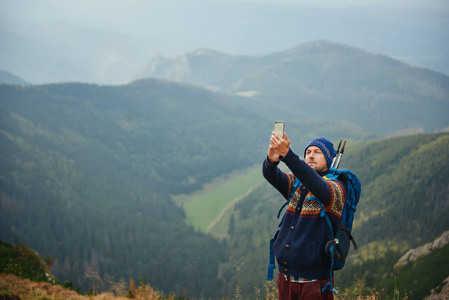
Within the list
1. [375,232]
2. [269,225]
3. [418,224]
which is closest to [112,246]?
[269,225]

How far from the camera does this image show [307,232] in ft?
20.2

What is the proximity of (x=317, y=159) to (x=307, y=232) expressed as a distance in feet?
4.07

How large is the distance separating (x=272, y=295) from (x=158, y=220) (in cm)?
18242

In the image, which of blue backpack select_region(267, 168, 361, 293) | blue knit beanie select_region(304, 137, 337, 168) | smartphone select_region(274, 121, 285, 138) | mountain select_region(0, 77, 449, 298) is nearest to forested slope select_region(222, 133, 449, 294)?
mountain select_region(0, 77, 449, 298)

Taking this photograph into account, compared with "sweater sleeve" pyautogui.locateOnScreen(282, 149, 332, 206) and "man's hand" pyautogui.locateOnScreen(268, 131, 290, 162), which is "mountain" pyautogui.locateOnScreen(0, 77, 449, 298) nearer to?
"sweater sleeve" pyautogui.locateOnScreen(282, 149, 332, 206)

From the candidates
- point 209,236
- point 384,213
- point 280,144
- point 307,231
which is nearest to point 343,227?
point 307,231

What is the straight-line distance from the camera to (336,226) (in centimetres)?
627

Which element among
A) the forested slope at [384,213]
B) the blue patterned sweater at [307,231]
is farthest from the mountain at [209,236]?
the blue patterned sweater at [307,231]

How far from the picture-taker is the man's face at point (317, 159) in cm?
655

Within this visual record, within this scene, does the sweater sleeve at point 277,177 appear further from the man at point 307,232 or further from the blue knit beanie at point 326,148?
the blue knit beanie at point 326,148

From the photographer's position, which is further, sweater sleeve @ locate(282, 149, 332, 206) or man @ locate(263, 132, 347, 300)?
man @ locate(263, 132, 347, 300)

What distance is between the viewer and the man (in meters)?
6.00

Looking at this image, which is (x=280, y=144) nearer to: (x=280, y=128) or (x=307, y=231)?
(x=280, y=128)

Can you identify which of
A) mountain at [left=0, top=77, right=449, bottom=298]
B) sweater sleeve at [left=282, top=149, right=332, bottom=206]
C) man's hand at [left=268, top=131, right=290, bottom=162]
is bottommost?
mountain at [left=0, top=77, right=449, bottom=298]
